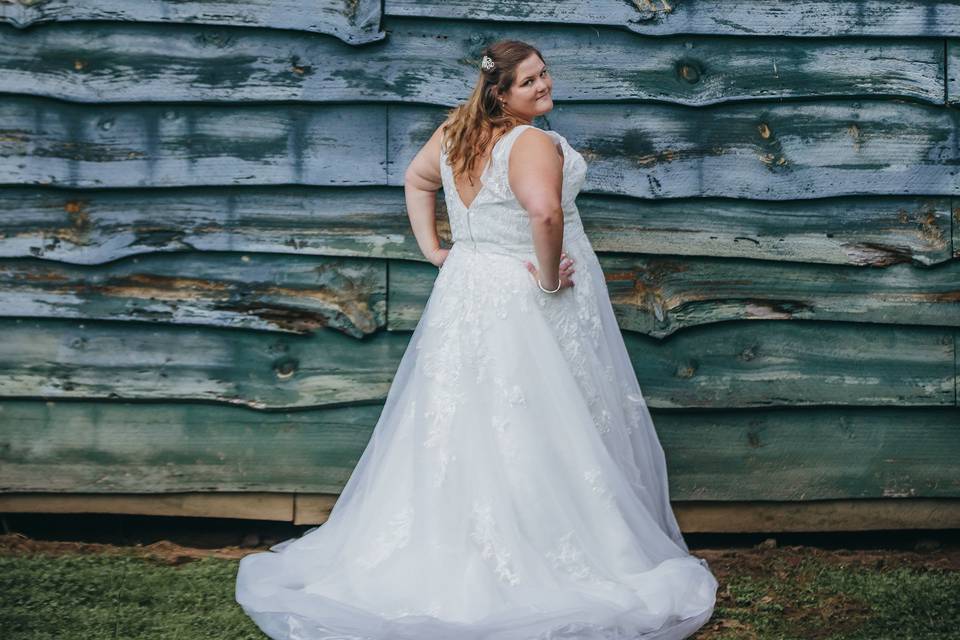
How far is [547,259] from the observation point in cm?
356

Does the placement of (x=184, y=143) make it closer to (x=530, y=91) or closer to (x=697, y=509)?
(x=530, y=91)

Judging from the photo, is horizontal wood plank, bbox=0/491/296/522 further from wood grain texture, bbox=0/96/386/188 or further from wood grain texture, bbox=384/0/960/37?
wood grain texture, bbox=384/0/960/37

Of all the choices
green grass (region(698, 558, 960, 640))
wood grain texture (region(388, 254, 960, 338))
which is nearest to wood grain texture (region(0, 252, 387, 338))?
wood grain texture (region(388, 254, 960, 338))

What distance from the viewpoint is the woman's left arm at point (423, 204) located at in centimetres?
402

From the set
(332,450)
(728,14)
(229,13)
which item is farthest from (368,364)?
(728,14)

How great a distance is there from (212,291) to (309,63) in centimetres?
97

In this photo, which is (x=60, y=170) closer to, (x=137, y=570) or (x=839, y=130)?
(x=137, y=570)

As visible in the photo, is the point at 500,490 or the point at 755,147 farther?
the point at 755,147

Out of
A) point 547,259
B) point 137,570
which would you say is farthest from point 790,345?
point 137,570

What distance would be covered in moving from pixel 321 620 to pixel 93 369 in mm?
1641

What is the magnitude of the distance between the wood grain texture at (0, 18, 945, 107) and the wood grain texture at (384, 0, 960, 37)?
0.04 m

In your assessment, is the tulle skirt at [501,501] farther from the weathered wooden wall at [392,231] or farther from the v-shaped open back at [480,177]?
the weathered wooden wall at [392,231]

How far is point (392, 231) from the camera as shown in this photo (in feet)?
14.3

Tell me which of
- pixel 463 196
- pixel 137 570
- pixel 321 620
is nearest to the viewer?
pixel 321 620
